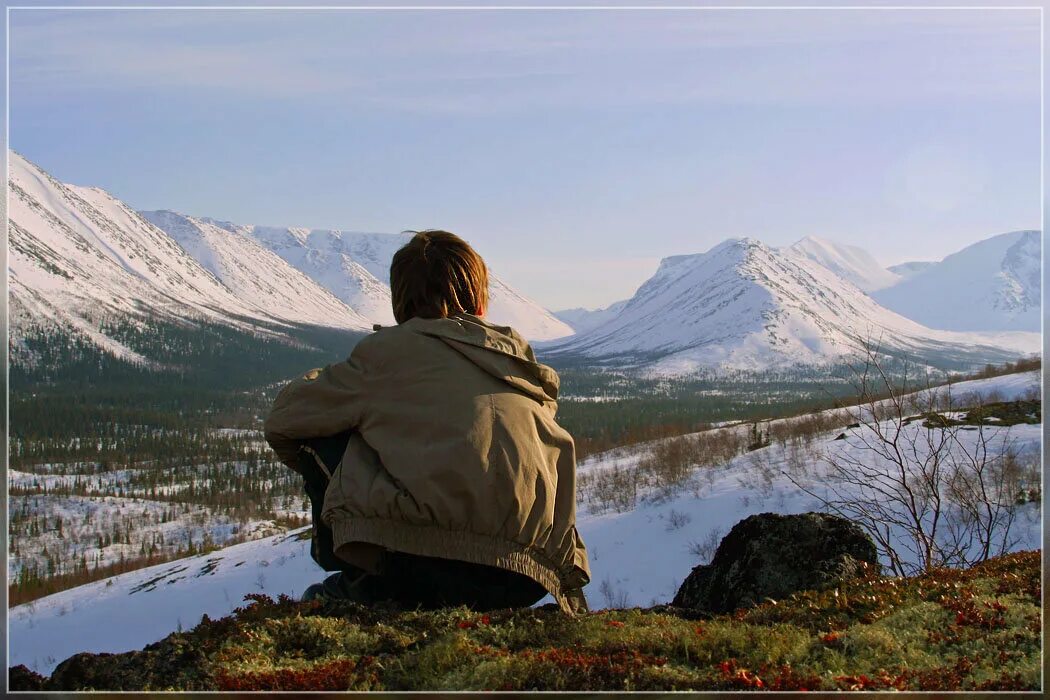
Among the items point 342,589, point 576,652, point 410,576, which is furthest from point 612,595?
point 576,652

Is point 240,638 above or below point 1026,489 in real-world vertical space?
above

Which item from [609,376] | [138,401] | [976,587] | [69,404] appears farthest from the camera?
[609,376]

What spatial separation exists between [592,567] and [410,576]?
17677 mm

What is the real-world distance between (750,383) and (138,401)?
356 feet

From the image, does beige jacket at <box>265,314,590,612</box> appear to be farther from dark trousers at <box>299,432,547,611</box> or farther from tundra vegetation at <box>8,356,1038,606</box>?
tundra vegetation at <box>8,356,1038,606</box>

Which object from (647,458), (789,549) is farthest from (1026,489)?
(647,458)

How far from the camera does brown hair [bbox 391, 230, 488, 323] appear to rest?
470 cm

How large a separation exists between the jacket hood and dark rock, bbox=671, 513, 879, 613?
3491mm

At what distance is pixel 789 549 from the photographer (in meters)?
7.23

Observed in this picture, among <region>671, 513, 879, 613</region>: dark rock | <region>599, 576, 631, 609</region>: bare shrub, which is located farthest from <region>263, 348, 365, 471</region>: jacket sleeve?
<region>599, 576, 631, 609</region>: bare shrub

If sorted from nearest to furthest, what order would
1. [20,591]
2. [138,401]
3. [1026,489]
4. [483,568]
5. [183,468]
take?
[483,568]
[1026,489]
[20,591]
[183,468]
[138,401]

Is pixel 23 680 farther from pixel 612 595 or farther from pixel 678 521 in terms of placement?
pixel 678 521

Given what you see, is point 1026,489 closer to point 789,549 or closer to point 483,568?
point 789,549

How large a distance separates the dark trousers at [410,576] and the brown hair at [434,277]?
31.3 inches
